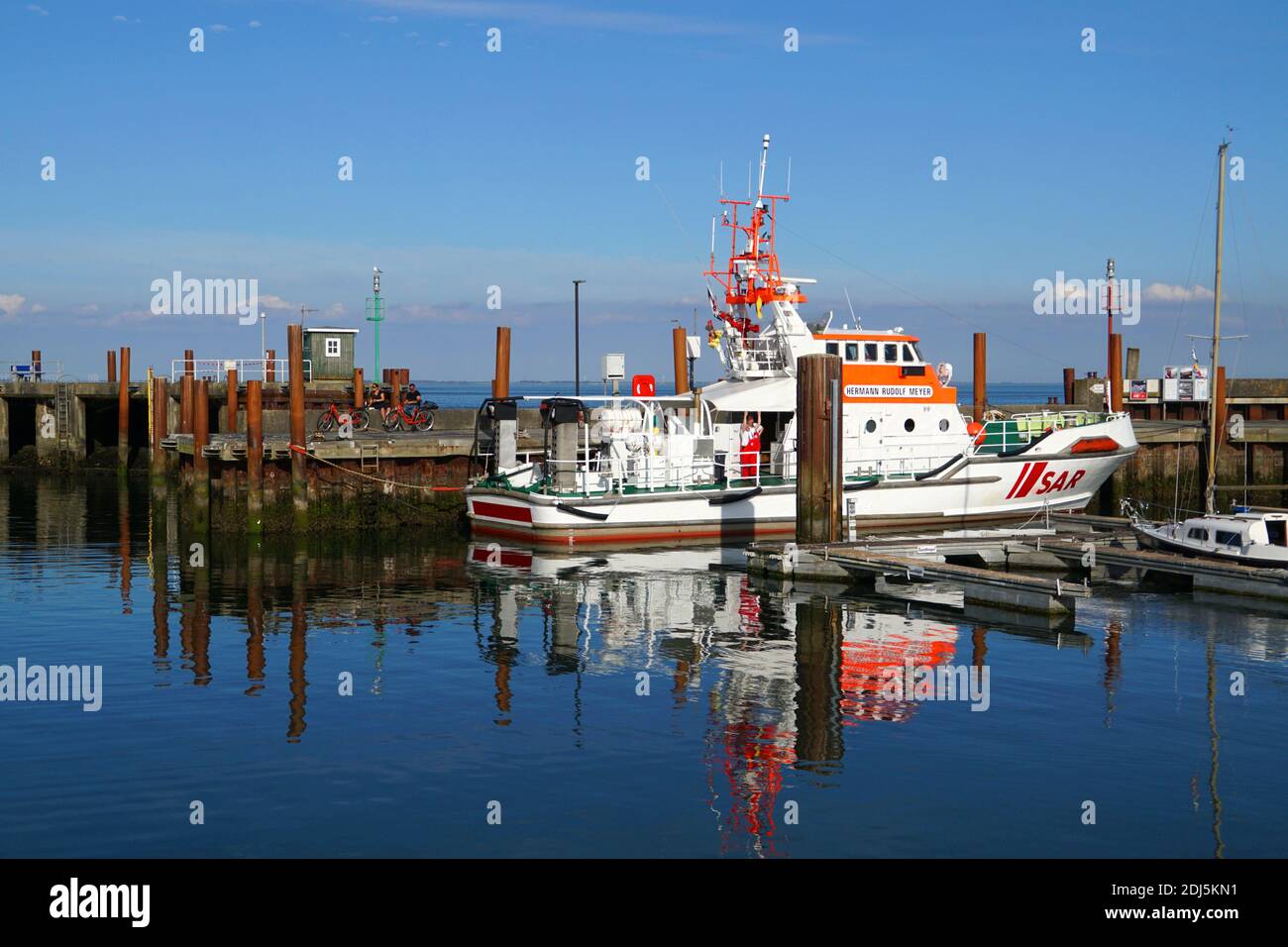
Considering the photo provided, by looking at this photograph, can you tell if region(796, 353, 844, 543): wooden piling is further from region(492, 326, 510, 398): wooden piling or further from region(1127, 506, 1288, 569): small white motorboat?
region(492, 326, 510, 398): wooden piling

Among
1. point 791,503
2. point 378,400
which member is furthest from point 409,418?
point 791,503

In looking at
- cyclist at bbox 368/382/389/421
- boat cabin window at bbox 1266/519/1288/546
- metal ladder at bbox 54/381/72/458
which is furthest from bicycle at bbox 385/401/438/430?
boat cabin window at bbox 1266/519/1288/546

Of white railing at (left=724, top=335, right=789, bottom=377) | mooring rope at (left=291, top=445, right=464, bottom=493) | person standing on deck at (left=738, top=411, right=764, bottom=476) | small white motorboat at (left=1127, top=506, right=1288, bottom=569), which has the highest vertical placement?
white railing at (left=724, top=335, right=789, bottom=377)

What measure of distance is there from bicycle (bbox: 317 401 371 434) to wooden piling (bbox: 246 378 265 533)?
19.0 feet

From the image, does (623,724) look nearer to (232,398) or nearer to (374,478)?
(374,478)

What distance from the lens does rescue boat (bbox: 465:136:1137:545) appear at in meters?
27.5

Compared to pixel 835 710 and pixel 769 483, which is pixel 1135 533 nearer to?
pixel 769 483

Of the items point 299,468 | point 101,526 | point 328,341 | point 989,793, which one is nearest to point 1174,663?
point 989,793

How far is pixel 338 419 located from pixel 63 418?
17.2m

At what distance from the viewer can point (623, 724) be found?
14.2m
